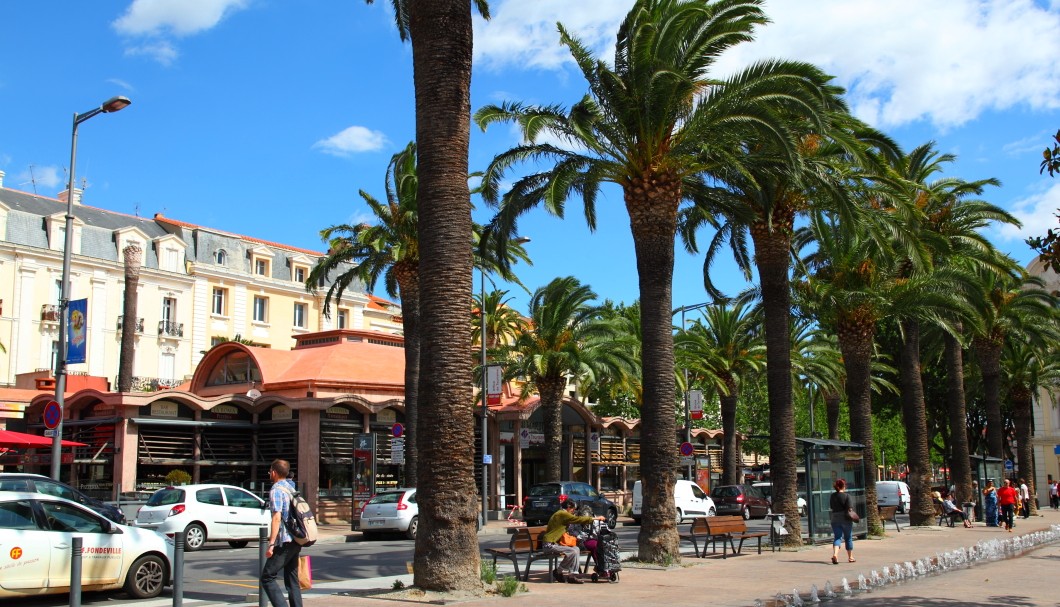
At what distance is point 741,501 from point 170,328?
39052 millimetres

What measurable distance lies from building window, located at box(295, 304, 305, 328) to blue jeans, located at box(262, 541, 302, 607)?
59.5 m

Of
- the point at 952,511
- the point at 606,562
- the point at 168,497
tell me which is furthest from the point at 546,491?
the point at 606,562

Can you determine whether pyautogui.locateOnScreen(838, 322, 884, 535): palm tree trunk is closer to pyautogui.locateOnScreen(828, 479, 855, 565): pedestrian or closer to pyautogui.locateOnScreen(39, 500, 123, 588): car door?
pyautogui.locateOnScreen(828, 479, 855, 565): pedestrian

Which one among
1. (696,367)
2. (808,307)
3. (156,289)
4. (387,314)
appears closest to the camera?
(808,307)

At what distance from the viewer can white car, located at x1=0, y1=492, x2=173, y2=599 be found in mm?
12133

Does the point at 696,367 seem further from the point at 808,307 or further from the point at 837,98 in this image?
the point at 837,98

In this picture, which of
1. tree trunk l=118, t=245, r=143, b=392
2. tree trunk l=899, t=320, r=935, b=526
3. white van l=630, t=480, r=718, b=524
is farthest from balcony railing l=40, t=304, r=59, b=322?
tree trunk l=899, t=320, r=935, b=526

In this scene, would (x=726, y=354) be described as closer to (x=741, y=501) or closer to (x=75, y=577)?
(x=741, y=501)

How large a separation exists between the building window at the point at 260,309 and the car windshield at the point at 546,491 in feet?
131

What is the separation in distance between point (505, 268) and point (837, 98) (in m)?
8.27

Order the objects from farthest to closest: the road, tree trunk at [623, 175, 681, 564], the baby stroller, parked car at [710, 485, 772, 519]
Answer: parked car at [710, 485, 772, 519], tree trunk at [623, 175, 681, 564], the baby stroller, the road

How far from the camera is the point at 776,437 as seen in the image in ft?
74.0

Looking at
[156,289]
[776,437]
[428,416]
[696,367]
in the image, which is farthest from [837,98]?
[156,289]

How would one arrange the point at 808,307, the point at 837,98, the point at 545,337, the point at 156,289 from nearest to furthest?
the point at 837,98 < the point at 808,307 < the point at 545,337 < the point at 156,289
